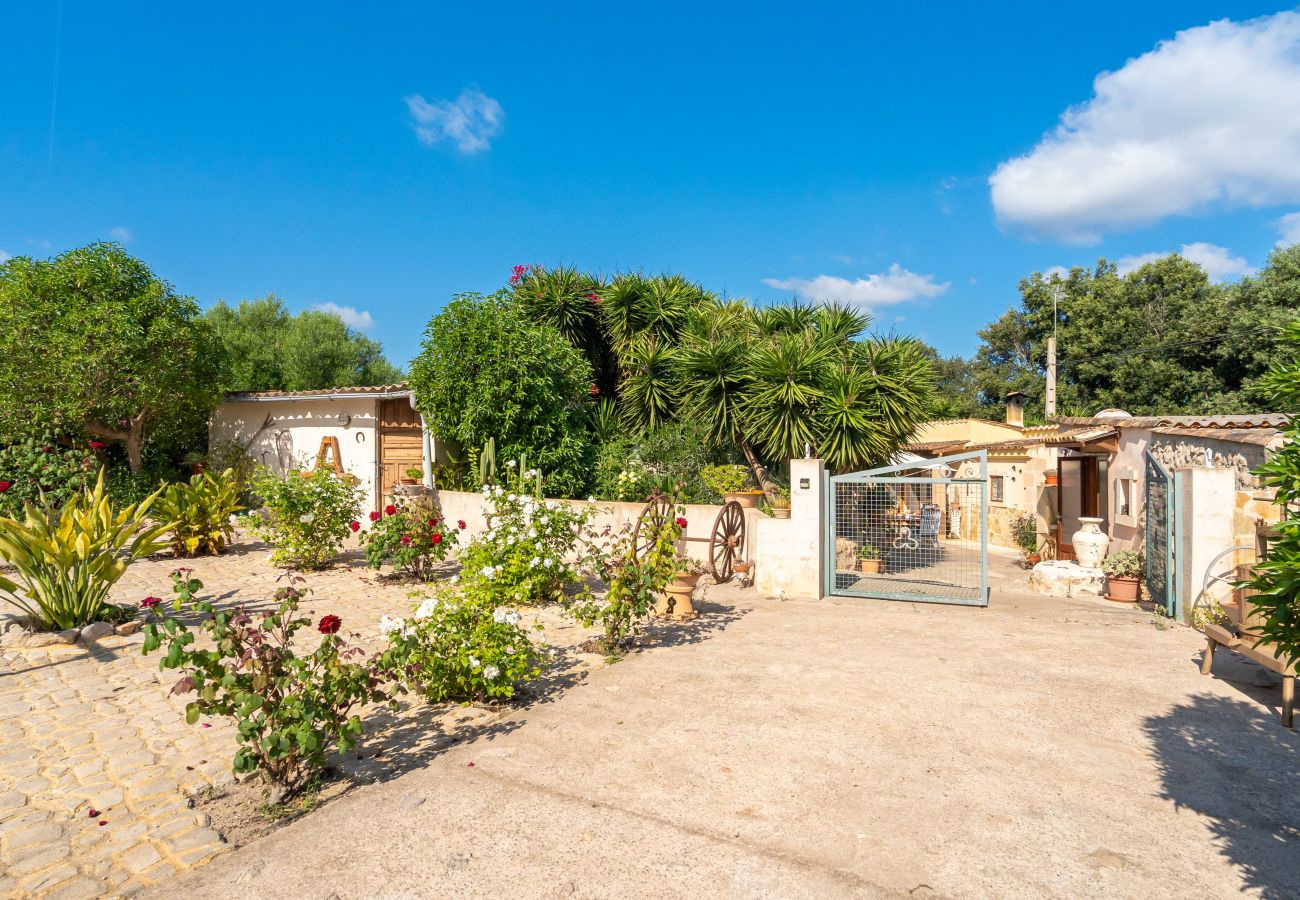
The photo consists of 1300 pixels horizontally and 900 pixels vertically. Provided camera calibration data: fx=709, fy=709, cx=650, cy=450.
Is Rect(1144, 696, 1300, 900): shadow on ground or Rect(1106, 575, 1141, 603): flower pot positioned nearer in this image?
Rect(1144, 696, 1300, 900): shadow on ground

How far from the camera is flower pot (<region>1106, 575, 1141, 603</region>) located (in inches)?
345

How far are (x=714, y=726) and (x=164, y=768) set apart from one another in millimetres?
2963

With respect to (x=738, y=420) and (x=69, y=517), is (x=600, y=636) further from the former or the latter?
(x=738, y=420)

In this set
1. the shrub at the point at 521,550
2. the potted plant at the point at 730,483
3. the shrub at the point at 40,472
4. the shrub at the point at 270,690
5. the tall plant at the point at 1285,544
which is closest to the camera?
the tall plant at the point at 1285,544

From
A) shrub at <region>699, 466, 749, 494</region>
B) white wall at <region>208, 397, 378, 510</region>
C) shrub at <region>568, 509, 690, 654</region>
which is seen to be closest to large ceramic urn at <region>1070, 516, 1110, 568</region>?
shrub at <region>699, 466, 749, 494</region>

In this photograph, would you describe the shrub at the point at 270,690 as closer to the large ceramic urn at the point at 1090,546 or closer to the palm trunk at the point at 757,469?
the palm trunk at the point at 757,469

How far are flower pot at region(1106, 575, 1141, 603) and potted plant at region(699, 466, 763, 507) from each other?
457 cm

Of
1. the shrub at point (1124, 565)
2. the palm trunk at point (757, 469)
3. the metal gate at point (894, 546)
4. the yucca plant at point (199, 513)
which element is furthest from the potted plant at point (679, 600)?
the yucca plant at point (199, 513)

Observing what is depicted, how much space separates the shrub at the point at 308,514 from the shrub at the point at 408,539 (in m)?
0.50

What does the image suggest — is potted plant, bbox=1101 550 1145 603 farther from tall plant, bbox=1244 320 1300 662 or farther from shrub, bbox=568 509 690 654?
tall plant, bbox=1244 320 1300 662

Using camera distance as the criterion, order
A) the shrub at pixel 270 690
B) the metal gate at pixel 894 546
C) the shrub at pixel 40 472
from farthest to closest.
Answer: the shrub at pixel 40 472 < the metal gate at pixel 894 546 < the shrub at pixel 270 690

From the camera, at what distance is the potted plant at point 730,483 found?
1027 cm

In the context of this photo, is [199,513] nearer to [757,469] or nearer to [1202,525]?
[757,469]

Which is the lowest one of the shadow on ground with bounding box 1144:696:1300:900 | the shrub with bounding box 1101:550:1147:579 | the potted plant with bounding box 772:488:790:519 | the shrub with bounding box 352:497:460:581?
the shadow on ground with bounding box 1144:696:1300:900
